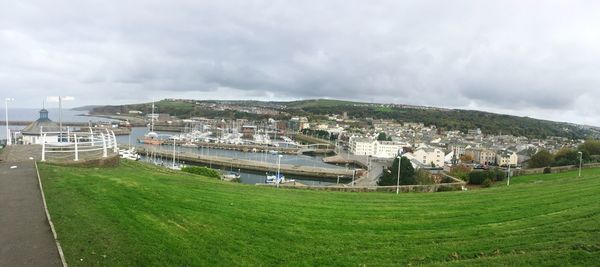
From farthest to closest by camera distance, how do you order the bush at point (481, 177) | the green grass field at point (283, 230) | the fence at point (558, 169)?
1. the fence at point (558, 169)
2. the bush at point (481, 177)
3. the green grass field at point (283, 230)

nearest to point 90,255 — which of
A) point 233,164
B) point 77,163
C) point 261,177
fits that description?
point 77,163

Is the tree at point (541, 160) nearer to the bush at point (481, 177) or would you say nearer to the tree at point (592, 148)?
the tree at point (592, 148)

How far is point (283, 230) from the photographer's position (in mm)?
9172

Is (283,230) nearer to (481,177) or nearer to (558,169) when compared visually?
(481,177)

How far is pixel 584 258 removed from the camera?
23.0ft

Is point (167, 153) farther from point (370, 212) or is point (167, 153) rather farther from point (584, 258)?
point (584, 258)

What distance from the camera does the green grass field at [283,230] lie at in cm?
708

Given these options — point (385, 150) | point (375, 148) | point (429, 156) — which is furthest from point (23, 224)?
point (385, 150)

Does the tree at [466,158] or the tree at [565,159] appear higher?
the tree at [565,159]

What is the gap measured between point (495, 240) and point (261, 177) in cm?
5908

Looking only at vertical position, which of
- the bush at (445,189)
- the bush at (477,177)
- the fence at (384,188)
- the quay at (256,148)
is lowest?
the quay at (256,148)

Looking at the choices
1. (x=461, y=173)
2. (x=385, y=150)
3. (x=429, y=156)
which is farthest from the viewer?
(x=385, y=150)

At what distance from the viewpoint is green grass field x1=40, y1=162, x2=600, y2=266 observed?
7.08m

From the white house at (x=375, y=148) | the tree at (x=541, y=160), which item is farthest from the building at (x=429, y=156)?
the tree at (x=541, y=160)
